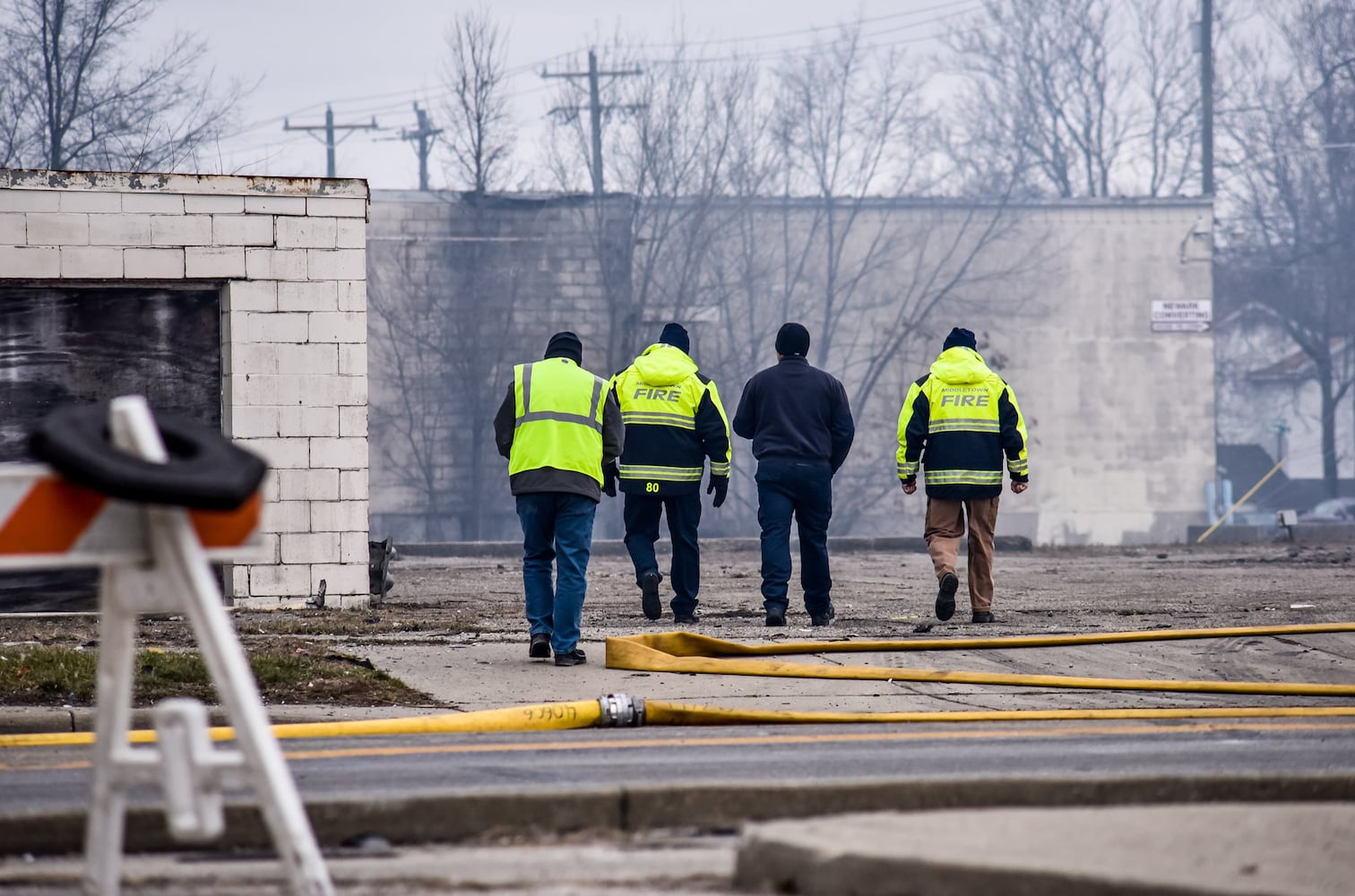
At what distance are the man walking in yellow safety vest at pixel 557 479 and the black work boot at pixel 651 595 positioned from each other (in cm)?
272

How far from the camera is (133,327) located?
12156 mm

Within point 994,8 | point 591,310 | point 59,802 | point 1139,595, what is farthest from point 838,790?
point 994,8

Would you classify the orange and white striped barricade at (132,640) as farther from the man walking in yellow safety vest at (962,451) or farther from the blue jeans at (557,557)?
the man walking in yellow safety vest at (962,451)

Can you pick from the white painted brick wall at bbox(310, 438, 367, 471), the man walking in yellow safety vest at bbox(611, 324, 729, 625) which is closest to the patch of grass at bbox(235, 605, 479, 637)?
the white painted brick wall at bbox(310, 438, 367, 471)

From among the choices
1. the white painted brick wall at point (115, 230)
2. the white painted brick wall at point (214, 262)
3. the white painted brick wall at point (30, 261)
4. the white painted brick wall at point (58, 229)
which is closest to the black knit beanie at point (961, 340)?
the white painted brick wall at point (214, 262)

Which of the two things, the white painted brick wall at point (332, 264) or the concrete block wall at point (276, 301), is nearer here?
the concrete block wall at point (276, 301)

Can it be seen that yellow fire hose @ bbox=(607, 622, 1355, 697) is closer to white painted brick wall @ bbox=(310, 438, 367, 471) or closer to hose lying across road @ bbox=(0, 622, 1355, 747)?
hose lying across road @ bbox=(0, 622, 1355, 747)

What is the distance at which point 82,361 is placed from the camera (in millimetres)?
12023

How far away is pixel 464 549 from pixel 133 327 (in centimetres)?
1435

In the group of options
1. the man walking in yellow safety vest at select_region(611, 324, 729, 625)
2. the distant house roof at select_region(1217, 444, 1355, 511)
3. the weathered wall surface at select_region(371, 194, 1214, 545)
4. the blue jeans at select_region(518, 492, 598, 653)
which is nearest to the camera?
the blue jeans at select_region(518, 492, 598, 653)

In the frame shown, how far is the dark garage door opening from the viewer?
39.3 feet

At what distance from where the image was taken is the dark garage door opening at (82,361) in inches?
472

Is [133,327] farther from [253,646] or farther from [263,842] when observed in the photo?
[263,842]

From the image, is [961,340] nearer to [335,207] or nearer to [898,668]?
[898,668]
